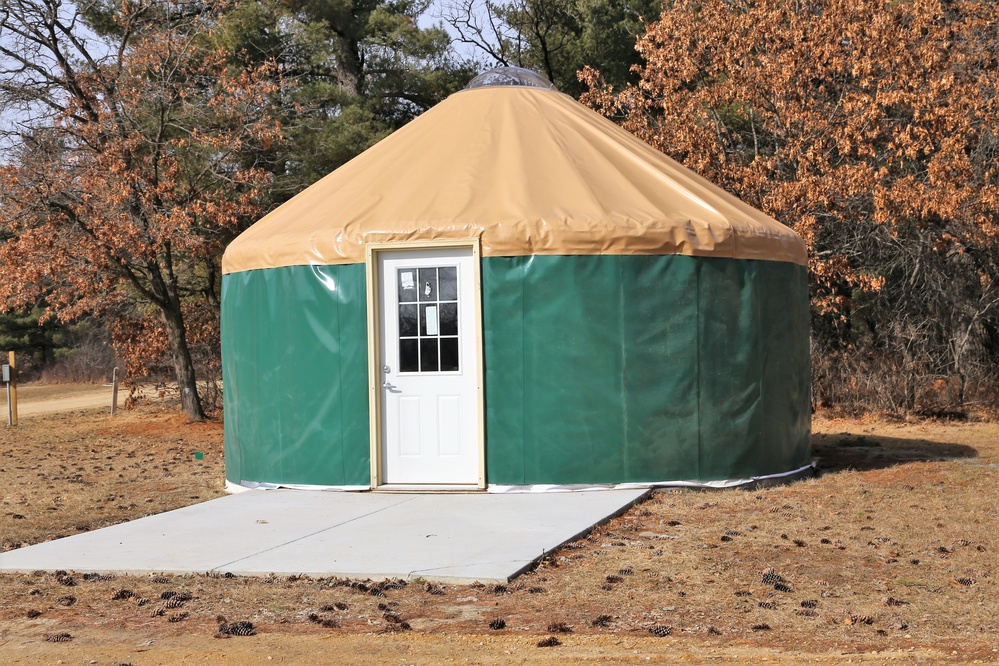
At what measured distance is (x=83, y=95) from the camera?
14.3 meters

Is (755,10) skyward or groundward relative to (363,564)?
skyward

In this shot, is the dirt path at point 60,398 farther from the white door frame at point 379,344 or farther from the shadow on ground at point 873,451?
the shadow on ground at point 873,451

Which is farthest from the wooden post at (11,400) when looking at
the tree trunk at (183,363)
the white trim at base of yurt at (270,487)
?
the white trim at base of yurt at (270,487)

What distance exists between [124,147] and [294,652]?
10979mm

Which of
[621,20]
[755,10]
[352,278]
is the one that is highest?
[621,20]

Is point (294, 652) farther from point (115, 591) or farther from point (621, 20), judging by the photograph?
point (621, 20)

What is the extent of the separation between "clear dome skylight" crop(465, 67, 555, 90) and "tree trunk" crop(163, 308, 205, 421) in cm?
673

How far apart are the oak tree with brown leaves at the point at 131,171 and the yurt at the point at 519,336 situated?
5.99m

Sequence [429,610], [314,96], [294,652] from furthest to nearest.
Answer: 1. [314,96]
2. [429,610]
3. [294,652]

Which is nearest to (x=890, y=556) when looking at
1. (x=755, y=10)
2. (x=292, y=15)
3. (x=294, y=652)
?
(x=294, y=652)

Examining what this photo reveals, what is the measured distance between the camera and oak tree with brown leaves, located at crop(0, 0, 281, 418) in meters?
13.4

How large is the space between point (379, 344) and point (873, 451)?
5160 mm

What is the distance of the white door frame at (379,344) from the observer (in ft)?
24.7

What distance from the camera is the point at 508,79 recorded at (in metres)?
9.79
